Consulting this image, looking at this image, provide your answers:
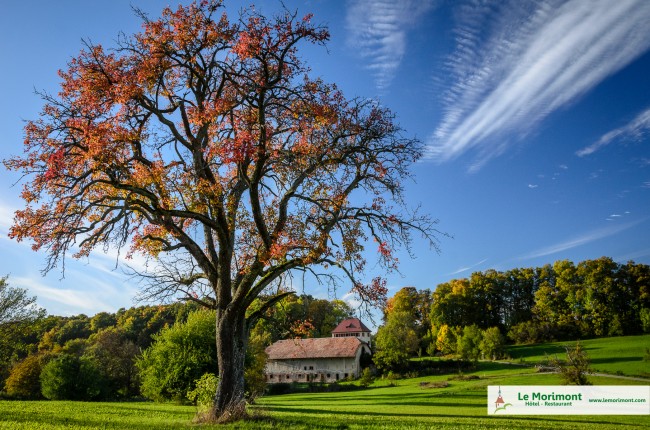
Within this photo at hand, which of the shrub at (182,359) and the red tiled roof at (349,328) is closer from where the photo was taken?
the shrub at (182,359)

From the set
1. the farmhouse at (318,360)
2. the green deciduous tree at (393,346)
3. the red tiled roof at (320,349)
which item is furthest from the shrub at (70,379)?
the green deciduous tree at (393,346)

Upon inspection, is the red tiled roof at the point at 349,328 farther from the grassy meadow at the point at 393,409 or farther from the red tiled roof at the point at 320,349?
the grassy meadow at the point at 393,409

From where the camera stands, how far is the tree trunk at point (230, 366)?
41.8 feet

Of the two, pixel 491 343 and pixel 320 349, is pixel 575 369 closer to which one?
pixel 491 343

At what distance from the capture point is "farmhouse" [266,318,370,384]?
6269cm

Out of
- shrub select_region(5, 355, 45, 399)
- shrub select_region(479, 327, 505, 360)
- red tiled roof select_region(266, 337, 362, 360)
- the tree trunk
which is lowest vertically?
shrub select_region(5, 355, 45, 399)

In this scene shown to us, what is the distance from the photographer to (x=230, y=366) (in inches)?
529

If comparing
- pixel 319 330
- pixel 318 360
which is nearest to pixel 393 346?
pixel 318 360

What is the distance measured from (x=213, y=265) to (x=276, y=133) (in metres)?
5.27

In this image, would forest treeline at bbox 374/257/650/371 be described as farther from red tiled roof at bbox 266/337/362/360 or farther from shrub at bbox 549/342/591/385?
shrub at bbox 549/342/591/385

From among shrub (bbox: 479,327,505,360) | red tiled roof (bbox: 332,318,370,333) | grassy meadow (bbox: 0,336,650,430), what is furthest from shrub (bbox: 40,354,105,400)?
red tiled roof (bbox: 332,318,370,333)

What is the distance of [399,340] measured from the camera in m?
55.1

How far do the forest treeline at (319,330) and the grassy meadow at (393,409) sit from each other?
332 cm

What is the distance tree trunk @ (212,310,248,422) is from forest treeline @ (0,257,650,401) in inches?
67.1
